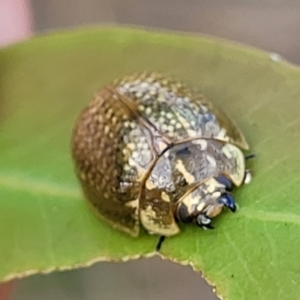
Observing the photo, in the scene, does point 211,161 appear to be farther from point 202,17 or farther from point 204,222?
point 202,17

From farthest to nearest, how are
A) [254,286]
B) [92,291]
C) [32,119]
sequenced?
[92,291]
[32,119]
[254,286]

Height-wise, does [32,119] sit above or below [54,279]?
above

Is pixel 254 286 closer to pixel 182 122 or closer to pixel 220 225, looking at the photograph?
pixel 220 225

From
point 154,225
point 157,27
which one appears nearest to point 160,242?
point 154,225

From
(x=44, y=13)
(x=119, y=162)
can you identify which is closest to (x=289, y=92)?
(x=119, y=162)

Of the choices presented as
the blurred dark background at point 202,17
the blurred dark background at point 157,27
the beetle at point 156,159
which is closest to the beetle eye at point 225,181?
Answer: the beetle at point 156,159
